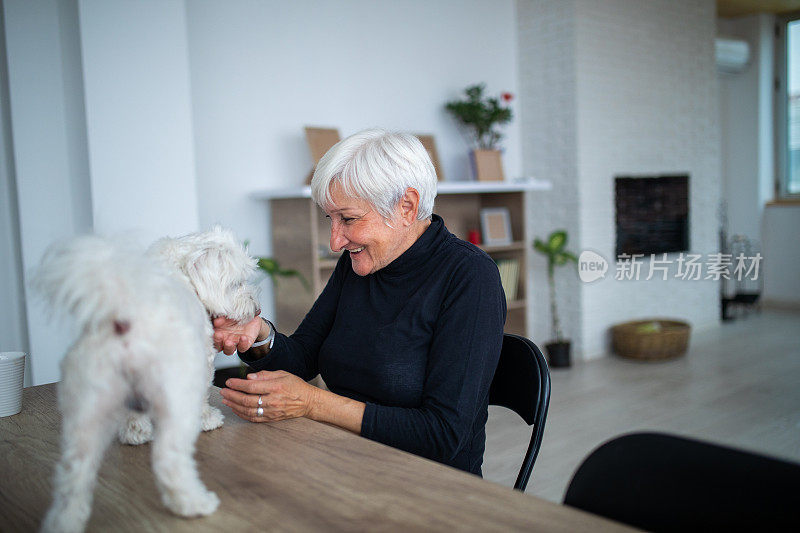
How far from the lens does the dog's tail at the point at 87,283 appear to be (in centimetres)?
76

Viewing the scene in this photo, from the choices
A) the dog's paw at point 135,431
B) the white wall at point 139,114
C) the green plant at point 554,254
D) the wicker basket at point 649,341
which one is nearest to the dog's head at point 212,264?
the dog's paw at point 135,431

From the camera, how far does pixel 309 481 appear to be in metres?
0.96

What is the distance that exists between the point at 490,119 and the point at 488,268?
3264mm

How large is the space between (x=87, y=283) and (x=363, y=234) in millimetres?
805

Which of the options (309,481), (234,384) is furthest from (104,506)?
(234,384)

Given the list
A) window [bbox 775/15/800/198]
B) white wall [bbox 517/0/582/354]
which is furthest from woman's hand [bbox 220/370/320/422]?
window [bbox 775/15/800/198]

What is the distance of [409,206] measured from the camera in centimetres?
151

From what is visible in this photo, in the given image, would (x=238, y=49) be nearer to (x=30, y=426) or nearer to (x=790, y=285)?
(x=30, y=426)

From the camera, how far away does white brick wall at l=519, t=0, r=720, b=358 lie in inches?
190

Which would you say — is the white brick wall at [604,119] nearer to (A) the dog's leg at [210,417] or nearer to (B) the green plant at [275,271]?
(B) the green plant at [275,271]

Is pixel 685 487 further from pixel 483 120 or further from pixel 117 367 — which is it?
pixel 483 120

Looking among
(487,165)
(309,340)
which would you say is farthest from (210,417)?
(487,165)

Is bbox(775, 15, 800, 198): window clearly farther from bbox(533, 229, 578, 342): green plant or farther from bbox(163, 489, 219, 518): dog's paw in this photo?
bbox(163, 489, 219, 518): dog's paw

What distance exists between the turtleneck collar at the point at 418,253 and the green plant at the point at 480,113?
10.1 feet
